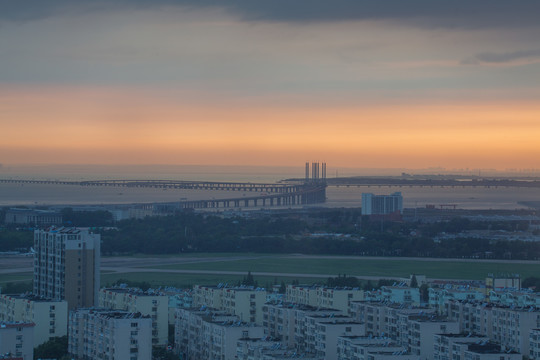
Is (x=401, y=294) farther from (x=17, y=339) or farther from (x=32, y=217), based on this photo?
(x=32, y=217)

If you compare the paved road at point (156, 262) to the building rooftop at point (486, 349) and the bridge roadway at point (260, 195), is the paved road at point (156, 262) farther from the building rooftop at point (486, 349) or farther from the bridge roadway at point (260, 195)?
the bridge roadway at point (260, 195)

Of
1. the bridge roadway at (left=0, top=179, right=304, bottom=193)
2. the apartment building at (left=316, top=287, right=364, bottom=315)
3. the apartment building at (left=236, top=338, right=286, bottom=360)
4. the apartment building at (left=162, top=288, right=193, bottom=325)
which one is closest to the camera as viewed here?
the apartment building at (left=236, top=338, right=286, bottom=360)

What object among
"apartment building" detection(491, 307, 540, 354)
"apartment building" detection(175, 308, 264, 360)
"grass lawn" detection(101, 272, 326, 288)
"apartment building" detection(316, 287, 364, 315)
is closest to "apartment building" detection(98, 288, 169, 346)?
"apartment building" detection(175, 308, 264, 360)

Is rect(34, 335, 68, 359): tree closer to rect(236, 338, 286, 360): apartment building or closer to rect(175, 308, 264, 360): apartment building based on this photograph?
rect(175, 308, 264, 360): apartment building

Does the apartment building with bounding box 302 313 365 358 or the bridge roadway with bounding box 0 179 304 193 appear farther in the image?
the bridge roadway with bounding box 0 179 304 193

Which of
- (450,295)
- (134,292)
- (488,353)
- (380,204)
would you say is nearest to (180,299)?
(134,292)

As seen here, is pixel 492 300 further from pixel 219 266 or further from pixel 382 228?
pixel 382 228

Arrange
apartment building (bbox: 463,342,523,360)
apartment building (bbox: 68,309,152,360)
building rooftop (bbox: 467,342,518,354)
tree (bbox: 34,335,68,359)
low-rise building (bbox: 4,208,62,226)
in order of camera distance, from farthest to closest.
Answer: low-rise building (bbox: 4,208,62,226)
tree (bbox: 34,335,68,359)
apartment building (bbox: 68,309,152,360)
building rooftop (bbox: 467,342,518,354)
apartment building (bbox: 463,342,523,360)

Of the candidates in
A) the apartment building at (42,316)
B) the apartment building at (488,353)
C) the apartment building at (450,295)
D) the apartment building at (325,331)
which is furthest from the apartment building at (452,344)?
the apartment building at (42,316)
